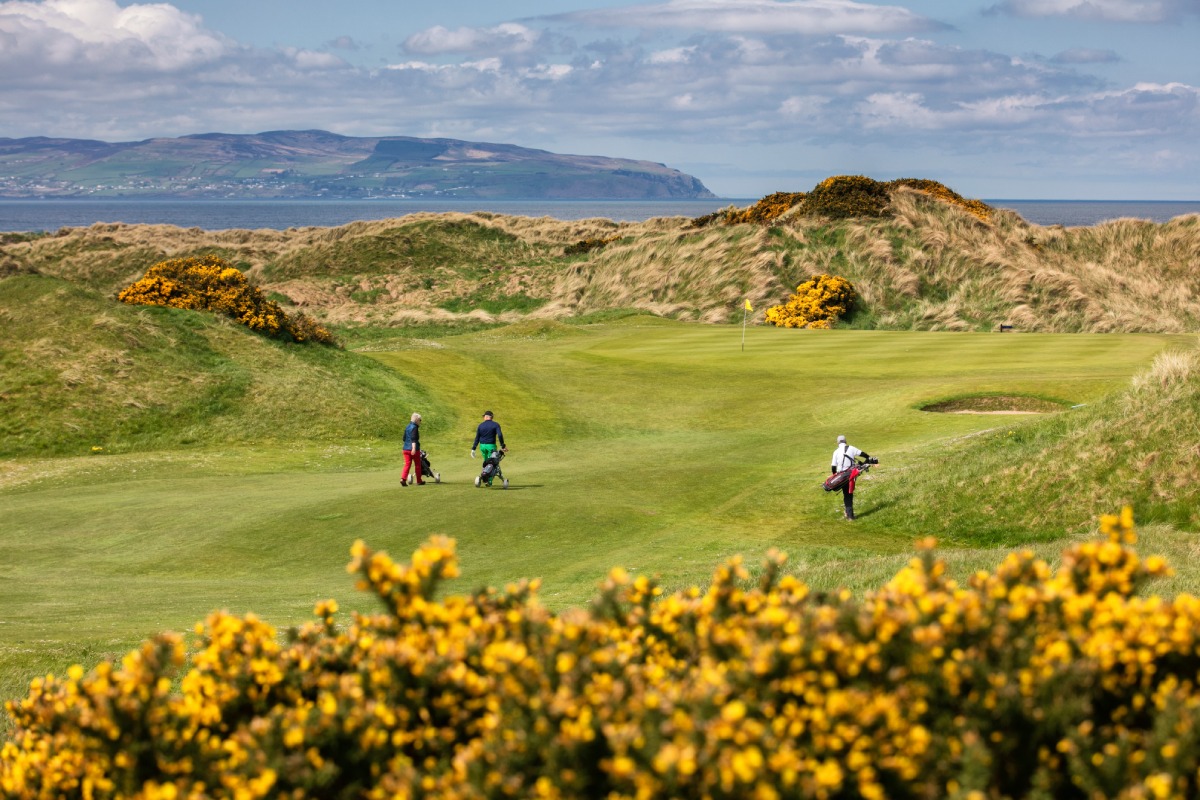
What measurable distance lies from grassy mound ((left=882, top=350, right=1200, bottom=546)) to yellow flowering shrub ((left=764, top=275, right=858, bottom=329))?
3763 cm

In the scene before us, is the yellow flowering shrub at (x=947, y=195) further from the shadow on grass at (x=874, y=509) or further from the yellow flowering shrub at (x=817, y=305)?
the shadow on grass at (x=874, y=509)

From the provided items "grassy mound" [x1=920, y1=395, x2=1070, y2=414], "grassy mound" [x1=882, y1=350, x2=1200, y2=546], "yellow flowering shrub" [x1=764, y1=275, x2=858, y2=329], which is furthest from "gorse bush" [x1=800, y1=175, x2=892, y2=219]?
"grassy mound" [x1=882, y1=350, x2=1200, y2=546]

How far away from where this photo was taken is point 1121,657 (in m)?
4.84

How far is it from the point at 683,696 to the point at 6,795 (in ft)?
12.3

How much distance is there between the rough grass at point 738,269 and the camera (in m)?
64.5

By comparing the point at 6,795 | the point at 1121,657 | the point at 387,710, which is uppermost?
the point at 1121,657

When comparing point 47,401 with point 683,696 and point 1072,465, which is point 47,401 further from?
point 683,696

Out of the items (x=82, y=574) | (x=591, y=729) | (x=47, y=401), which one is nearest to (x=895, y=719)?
(x=591, y=729)

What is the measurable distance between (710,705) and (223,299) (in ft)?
139

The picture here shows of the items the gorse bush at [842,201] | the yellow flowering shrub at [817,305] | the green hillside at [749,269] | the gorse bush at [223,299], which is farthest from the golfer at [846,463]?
the gorse bush at [842,201]

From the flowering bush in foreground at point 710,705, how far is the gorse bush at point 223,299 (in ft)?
128

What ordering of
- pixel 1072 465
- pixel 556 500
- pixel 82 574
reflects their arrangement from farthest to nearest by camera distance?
pixel 556 500
pixel 1072 465
pixel 82 574

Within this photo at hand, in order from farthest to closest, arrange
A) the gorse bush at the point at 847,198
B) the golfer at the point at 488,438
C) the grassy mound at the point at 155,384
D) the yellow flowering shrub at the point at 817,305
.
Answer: the gorse bush at the point at 847,198 → the yellow flowering shrub at the point at 817,305 → the grassy mound at the point at 155,384 → the golfer at the point at 488,438

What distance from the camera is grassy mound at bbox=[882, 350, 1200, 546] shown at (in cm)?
2028
